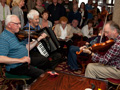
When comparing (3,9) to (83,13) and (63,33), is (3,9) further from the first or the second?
(83,13)

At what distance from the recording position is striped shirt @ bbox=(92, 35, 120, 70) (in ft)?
6.63

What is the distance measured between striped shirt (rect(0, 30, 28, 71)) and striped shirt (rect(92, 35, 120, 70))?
116 cm

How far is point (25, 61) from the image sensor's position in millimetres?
2055

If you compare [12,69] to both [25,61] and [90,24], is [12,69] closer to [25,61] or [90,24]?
[25,61]

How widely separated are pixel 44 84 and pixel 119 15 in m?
2.47

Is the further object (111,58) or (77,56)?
(77,56)

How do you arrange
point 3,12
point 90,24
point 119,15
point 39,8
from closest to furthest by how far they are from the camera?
1. point 119,15
2. point 3,12
3. point 39,8
4. point 90,24

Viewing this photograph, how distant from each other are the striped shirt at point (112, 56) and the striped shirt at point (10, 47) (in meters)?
1.16

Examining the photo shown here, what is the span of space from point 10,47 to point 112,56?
146 cm

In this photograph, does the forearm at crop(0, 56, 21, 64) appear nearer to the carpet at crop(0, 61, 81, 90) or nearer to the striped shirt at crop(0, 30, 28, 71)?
the striped shirt at crop(0, 30, 28, 71)

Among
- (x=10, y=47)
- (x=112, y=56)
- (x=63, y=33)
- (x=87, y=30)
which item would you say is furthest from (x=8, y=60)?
(x=87, y=30)

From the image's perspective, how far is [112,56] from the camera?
2062 millimetres

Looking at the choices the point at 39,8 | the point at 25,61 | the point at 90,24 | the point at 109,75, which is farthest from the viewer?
the point at 90,24

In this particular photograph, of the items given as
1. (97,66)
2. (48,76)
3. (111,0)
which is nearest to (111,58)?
(97,66)
